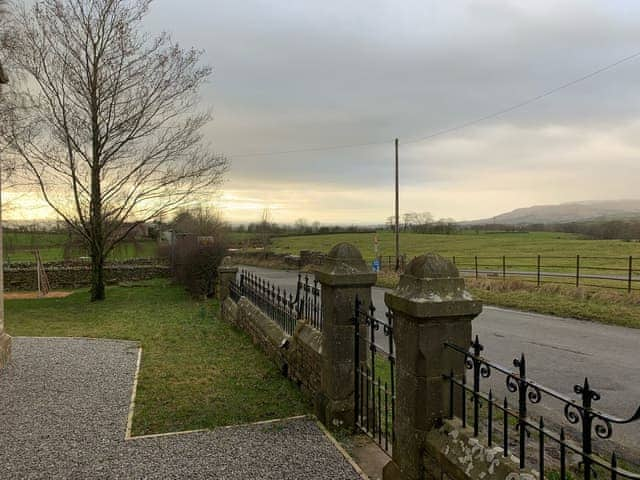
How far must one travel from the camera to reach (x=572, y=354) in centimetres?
805

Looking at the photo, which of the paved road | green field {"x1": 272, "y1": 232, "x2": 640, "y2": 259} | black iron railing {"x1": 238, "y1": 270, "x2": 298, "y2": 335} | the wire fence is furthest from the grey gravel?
green field {"x1": 272, "y1": 232, "x2": 640, "y2": 259}

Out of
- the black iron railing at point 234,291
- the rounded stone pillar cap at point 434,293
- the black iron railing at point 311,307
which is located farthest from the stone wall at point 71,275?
the rounded stone pillar cap at point 434,293

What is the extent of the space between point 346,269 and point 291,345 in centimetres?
219

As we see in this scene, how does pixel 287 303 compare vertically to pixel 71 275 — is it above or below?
above

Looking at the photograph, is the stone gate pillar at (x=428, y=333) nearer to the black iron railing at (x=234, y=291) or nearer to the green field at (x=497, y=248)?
the black iron railing at (x=234, y=291)

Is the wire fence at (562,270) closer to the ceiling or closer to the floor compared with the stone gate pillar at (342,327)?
closer to the floor

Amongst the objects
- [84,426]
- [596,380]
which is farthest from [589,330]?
[84,426]

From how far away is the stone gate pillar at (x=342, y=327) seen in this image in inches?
175

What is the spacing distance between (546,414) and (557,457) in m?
1.18

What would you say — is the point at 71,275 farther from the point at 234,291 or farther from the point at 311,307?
the point at 311,307

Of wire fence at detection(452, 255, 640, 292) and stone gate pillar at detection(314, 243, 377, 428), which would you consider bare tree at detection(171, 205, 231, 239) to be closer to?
wire fence at detection(452, 255, 640, 292)

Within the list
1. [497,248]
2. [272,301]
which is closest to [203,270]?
[272,301]

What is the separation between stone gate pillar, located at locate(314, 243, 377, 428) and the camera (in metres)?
4.46

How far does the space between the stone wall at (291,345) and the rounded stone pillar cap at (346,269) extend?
999 mm
